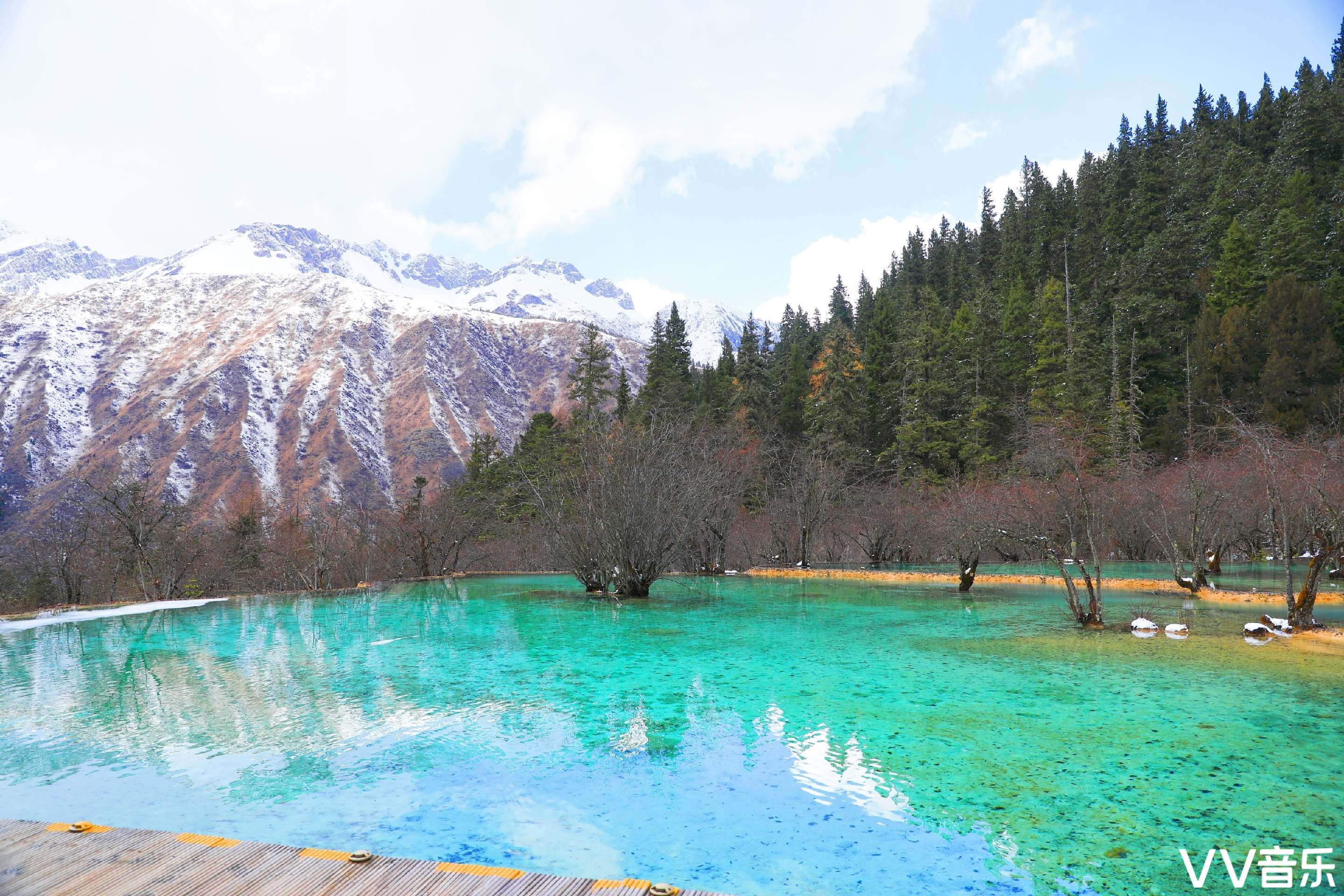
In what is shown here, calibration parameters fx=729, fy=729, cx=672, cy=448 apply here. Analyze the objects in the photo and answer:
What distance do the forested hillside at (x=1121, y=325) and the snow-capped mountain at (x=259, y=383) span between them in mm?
59733

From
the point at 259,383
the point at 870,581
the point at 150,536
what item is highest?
the point at 259,383

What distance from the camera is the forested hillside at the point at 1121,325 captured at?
34469mm

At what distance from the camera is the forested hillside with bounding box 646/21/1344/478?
34469mm

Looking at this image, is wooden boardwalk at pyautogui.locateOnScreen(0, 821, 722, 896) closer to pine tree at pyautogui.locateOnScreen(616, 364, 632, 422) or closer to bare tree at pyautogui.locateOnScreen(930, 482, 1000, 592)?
bare tree at pyautogui.locateOnScreen(930, 482, 1000, 592)

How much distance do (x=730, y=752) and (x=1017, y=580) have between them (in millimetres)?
19230

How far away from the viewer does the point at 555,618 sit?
15.1m

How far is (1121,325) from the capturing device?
40.0 m

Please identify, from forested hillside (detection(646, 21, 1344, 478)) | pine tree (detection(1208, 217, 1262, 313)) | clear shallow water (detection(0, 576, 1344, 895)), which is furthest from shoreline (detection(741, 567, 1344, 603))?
pine tree (detection(1208, 217, 1262, 313))

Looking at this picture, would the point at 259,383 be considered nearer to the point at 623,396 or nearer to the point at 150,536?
the point at 623,396

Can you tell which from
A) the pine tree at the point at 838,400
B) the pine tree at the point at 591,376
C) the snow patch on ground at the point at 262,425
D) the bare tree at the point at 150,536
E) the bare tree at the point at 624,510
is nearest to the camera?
the bare tree at the point at 624,510

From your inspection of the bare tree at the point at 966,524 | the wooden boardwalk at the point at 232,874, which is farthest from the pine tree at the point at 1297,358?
the wooden boardwalk at the point at 232,874

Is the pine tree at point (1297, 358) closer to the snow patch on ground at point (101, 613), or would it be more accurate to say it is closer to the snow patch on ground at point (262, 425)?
the snow patch on ground at point (101, 613)

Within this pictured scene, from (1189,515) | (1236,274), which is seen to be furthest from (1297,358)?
(1189,515)

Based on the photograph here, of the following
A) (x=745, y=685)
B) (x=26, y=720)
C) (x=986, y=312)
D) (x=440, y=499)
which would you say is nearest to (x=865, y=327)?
(x=986, y=312)
